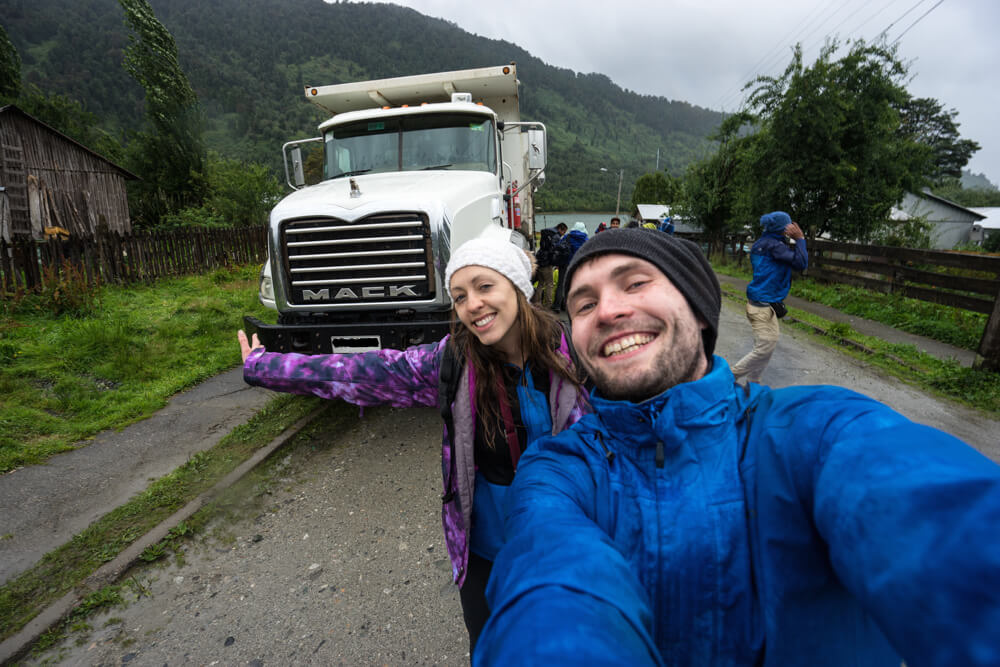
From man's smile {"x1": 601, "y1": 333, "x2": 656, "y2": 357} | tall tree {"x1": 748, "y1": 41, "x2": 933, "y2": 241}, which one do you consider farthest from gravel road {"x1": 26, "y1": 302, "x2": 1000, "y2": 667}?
tall tree {"x1": 748, "y1": 41, "x2": 933, "y2": 241}

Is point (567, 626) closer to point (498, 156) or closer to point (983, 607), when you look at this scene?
point (983, 607)

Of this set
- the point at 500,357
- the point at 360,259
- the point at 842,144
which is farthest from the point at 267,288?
the point at 842,144

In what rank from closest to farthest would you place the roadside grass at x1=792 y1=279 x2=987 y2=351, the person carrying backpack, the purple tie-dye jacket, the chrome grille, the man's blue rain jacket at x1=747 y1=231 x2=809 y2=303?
the purple tie-dye jacket
the chrome grille
the man's blue rain jacket at x1=747 y1=231 x2=809 y2=303
the roadside grass at x1=792 y1=279 x2=987 y2=351
the person carrying backpack

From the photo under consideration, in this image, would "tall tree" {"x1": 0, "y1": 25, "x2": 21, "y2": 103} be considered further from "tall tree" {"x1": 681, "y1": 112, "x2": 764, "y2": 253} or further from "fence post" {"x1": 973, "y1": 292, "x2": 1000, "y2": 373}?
"fence post" {"x1": 973, "y1": 292, "x2": 1000, "y2": 373}

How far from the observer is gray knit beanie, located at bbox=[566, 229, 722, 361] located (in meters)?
1.24

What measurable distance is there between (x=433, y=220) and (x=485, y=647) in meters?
3.91

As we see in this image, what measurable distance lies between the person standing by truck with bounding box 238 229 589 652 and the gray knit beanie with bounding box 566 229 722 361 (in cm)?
59

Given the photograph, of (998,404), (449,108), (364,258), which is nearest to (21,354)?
(364,258)

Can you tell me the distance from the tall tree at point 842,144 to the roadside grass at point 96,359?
16.5 metres

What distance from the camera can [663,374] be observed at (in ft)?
3.79

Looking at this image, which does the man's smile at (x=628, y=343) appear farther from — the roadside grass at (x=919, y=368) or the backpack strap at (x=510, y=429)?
the roadside grass at (x=919, y=368)

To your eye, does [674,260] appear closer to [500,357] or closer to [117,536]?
[500,357]

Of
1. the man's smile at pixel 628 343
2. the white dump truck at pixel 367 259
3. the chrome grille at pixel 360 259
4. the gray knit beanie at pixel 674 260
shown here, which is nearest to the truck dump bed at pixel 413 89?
the white dump truck at pixel 367 259

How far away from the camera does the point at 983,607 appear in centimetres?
56
